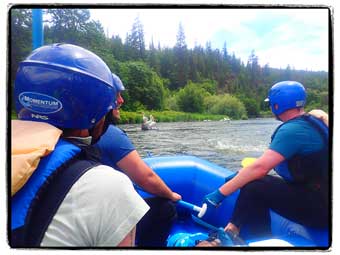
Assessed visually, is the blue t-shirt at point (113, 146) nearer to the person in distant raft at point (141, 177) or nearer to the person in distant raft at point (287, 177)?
the person in distant raft at point (141, 177)

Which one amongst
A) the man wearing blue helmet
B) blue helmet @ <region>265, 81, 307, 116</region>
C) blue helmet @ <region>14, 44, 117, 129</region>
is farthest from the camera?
blue helmet @ <region>265, 81, 307, 116</region>

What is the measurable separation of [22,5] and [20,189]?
0.93 m

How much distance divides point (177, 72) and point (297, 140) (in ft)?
2.22

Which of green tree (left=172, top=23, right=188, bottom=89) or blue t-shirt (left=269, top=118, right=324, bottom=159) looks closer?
blue t-shirt (left=269, top=118, right=324, bottom=159)

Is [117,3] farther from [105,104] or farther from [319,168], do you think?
[319,168]

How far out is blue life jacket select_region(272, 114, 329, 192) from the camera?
1732 millimetres

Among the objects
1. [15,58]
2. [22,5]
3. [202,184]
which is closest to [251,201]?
[202,184]

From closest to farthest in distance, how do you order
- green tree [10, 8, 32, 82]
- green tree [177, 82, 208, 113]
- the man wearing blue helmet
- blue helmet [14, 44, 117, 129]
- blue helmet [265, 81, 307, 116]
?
the man wearing blue helmet
blue helmet [14, 44, 117, 129]
green tree [10, 8, 32, 82]
blue helmet [265, 81, 307, 116]
green tree [177, 82, 208, 113]

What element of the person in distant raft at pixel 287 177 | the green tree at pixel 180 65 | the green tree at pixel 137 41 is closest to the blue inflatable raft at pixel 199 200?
the person in distant raft at pixel 287 177

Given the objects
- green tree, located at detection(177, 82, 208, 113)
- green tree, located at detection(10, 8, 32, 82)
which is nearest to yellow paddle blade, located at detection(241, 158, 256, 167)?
green tree, located at detection(177, 82, 208, 113)

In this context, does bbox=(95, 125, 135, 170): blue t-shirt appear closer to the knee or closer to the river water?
the river water

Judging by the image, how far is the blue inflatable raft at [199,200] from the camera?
5.81 ft

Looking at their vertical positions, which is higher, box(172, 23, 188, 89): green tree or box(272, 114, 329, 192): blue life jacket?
box(172, 23, 188, 89): green tree

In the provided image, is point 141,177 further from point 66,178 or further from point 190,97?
point 66,178
